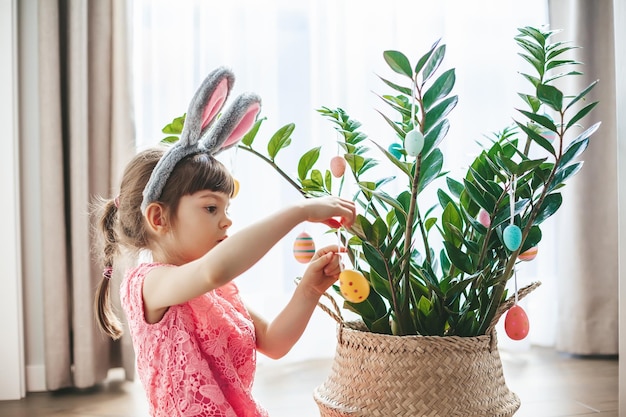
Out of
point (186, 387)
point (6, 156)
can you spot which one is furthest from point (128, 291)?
point (6, 156)

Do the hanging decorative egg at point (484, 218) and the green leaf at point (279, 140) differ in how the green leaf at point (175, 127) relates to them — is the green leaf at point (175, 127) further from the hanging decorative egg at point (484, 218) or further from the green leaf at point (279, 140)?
the hanging decorative egg at point (484, 218)

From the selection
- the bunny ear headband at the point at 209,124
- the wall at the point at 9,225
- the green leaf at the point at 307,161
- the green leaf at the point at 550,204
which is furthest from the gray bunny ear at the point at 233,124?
the wall at the point at 9,225

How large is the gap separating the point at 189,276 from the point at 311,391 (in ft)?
3.53

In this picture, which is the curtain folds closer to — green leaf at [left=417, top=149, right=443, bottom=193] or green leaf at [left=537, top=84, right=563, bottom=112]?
green leaf at [left=417, top=149, right=443, bottom=193]

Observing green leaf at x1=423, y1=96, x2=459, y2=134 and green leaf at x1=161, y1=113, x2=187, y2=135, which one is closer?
green leaf at x1=423, y1=96, x2=459, y2=134

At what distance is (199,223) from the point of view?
42.7 inches

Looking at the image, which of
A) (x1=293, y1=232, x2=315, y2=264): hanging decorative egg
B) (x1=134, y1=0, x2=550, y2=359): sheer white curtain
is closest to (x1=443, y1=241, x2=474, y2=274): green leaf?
(x1=293, y1=232, x2=315, y2=264): hanging decorative egg

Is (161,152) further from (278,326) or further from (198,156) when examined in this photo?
(278,326)

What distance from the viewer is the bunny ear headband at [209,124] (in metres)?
1.02

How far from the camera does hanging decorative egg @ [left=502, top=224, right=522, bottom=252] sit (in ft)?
3.05

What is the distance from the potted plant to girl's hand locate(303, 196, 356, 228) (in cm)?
5

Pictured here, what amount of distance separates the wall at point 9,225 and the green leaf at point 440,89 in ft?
4.80

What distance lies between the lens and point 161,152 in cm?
117

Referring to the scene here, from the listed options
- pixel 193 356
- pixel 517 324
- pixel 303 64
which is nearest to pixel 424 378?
pixel 517 324
